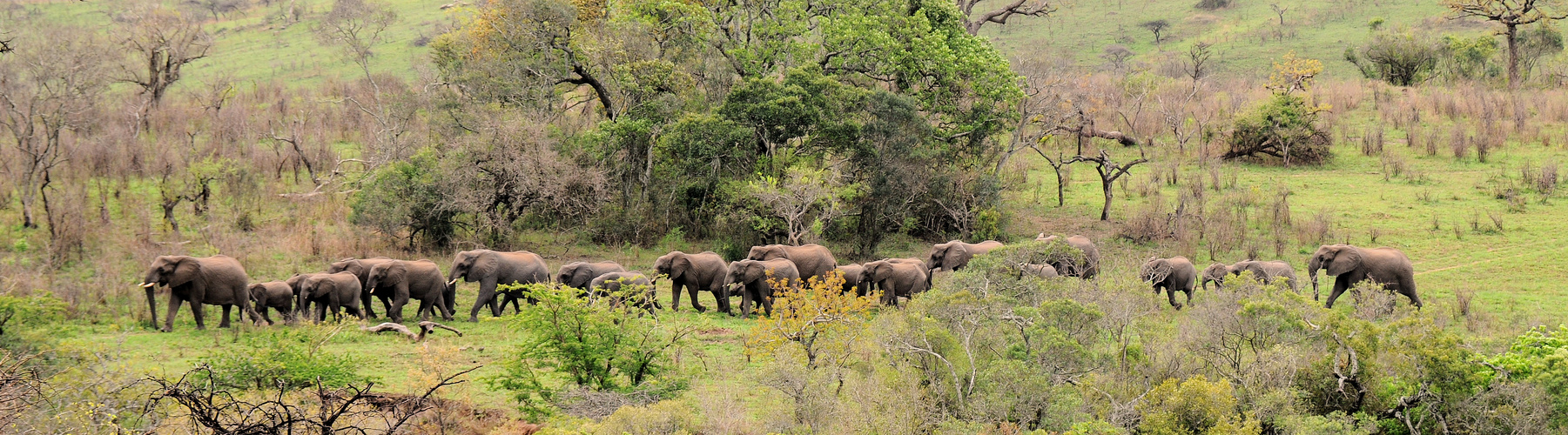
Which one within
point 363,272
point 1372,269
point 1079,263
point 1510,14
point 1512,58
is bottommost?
point 1372,269

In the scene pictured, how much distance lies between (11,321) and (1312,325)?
15097mm

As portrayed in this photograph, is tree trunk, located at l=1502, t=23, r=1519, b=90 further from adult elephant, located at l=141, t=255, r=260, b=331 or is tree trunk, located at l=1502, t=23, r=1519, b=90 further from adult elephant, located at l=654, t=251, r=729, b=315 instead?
adult elephant, located at l=141, t=255, r=260, b=331

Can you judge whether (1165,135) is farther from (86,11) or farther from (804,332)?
(86,11)

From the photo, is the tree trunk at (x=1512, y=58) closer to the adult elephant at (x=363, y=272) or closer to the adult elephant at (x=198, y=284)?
the adult elephant at (x=363, y=272)

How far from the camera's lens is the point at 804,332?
585 inches

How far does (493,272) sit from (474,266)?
365 millimetres

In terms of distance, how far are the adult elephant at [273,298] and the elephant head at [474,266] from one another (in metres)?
2.60

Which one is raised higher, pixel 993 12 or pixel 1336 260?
pixel 993 12

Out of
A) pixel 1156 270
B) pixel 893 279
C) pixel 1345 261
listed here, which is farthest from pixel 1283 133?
pixel 893 279

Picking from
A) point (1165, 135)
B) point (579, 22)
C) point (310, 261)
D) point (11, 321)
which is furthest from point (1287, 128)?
point (11, 321)

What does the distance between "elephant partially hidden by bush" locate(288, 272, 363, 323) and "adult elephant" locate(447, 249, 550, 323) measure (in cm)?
174

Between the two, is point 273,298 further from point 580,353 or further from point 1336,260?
point 1336,260

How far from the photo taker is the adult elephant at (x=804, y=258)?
69.9 feet

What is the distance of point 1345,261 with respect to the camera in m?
19.9
